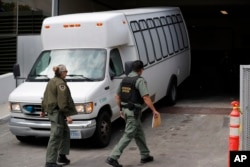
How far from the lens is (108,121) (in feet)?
31.6

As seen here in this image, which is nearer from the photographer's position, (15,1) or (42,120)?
(42,120)

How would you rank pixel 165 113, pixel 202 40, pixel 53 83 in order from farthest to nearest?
pixel 202 40, pixel 165 113, pixel 53 83

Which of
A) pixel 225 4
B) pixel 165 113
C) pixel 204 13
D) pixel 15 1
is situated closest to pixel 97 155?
pixel 165 113

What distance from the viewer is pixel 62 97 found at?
25.9 ft

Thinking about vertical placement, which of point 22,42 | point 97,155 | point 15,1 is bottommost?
point 97,155

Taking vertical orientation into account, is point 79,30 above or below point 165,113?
above

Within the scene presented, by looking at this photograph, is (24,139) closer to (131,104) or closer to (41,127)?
(41,127)

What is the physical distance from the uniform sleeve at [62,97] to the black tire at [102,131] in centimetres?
143

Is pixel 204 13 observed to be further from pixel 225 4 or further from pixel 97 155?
pixel 97 155

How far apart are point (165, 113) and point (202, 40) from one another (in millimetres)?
18266

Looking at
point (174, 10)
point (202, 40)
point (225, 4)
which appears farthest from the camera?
point (202, 40)

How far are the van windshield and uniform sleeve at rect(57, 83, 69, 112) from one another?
1.69m

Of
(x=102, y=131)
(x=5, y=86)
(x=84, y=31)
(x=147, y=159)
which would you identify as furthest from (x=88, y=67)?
(x=5, y=86)

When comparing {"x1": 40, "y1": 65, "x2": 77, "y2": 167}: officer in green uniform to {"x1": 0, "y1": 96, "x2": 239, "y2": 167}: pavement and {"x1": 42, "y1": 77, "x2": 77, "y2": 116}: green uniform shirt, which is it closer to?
{"x1": 42, "y1": 77, "x2": 77, "y2": 116}: green uniform shirt
